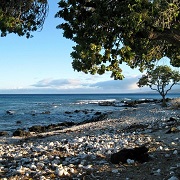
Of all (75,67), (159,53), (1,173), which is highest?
(159,53)

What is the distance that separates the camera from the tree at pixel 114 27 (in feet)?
32.4

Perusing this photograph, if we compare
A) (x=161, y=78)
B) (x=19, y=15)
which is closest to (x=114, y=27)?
(x=19, y=15)

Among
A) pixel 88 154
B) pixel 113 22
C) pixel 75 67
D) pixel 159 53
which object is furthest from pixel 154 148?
pixel 113 22

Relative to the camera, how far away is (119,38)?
11344mm

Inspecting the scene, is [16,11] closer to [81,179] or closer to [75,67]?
[75,67]

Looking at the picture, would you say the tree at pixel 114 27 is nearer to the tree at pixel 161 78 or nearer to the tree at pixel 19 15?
the tree at pixel 19 15

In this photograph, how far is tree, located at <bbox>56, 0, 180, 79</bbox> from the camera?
9875 millimetres

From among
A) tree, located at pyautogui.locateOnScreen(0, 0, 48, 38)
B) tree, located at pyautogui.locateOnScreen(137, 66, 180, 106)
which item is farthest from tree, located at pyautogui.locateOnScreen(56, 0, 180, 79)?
tree, located at pyautogui.locateOnScreen(137, 66, 180, 106)

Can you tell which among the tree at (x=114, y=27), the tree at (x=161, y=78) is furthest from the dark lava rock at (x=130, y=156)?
the tree at (x=161, y=78)

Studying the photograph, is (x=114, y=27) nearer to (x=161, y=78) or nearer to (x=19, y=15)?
(x=19, y=15)

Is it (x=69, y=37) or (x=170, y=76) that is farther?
(x=170, y=76)

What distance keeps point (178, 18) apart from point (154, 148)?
5932 millimetres

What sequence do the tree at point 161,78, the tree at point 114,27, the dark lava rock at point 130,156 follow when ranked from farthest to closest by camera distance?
1. the tree at point 161,78
2. the dark lava rock at point 130,156
3. the tree at point 114,27

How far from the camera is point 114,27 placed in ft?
34.8
